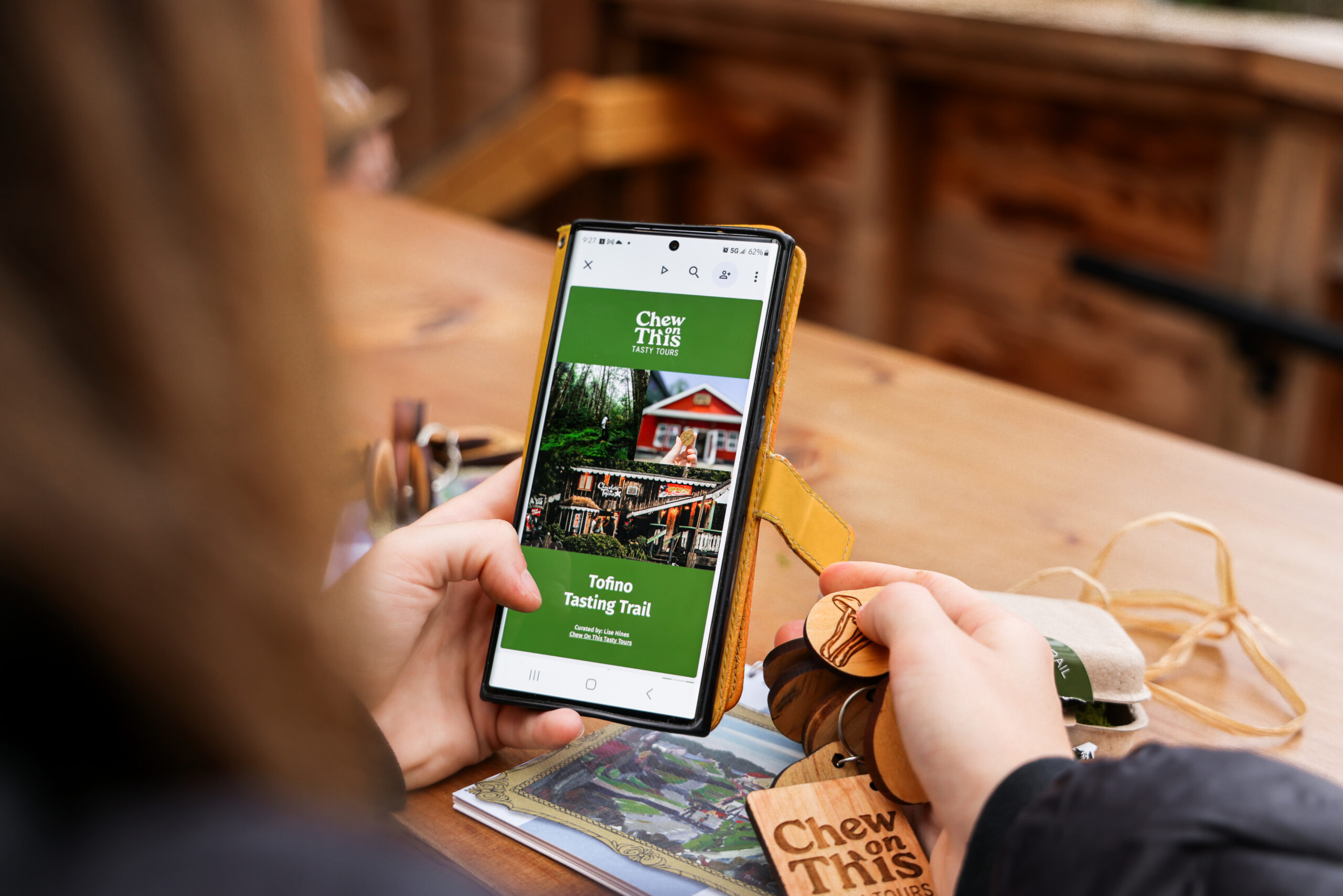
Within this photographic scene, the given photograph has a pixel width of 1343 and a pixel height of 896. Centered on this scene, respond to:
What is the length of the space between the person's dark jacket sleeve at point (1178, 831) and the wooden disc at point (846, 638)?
0.13 metres

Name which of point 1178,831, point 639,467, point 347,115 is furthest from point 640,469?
point 347,115

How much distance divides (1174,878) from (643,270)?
0.43 meters

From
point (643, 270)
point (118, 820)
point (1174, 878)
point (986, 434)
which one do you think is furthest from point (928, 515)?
point (118, 820)

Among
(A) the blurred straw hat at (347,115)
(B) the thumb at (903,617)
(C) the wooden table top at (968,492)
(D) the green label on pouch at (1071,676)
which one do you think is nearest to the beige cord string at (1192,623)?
(C) the wooden table top at (968,492)

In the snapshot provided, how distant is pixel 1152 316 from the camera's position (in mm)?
2018

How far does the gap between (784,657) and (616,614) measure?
0.10 metres

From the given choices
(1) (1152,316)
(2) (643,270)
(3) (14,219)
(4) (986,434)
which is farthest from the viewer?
(1) (1152,316)

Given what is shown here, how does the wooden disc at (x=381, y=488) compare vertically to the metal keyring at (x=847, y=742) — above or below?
above

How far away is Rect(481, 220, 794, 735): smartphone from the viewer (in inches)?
23.2

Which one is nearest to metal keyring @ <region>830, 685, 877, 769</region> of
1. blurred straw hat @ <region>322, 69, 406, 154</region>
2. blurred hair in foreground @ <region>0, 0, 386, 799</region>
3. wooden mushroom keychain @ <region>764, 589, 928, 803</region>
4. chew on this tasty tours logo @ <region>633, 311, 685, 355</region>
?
wooden mushroom keychain @ <region>764, 589, 928, 803</region>

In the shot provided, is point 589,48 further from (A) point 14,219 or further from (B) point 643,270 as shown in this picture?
(A) point 14,219

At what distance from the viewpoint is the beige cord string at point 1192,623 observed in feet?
2.16

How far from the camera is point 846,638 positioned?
55 cm

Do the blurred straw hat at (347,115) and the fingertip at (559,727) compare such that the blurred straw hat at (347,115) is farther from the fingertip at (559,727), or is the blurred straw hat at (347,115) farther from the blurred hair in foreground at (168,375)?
the blurred hair in foreground at (168,375)
